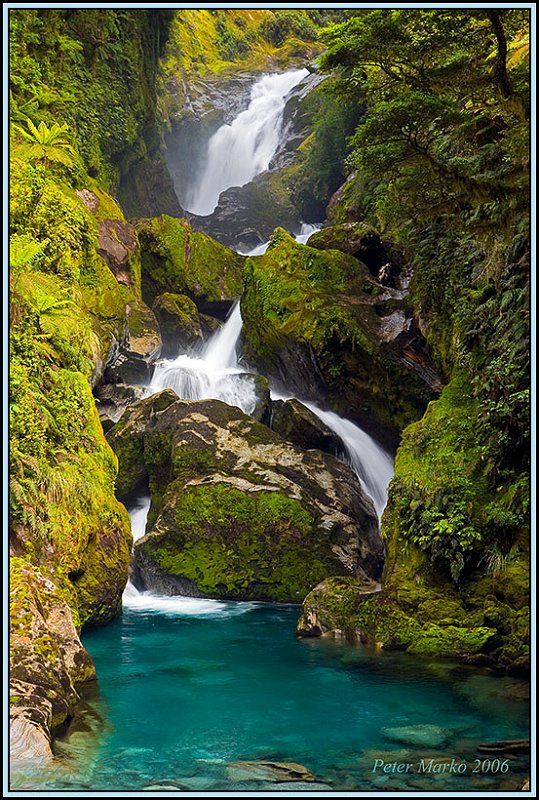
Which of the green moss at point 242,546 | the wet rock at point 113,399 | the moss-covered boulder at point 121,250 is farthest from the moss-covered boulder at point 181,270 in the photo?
the green moss at point 242,546

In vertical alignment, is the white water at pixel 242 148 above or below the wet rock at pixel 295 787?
above

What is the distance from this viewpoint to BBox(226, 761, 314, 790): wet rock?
17.4 ft

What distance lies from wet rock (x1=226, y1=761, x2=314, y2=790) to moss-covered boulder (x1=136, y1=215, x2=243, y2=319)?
17102 millimetres

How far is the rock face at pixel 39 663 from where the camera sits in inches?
215

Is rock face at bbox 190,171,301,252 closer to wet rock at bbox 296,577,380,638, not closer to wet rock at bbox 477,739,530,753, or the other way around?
wet rock at bbox 296,577,380,638

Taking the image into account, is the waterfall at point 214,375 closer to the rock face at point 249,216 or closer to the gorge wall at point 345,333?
the gorge wall at point 345,333

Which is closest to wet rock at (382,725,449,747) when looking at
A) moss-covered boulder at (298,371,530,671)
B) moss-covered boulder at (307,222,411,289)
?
moss-covered boulder at (298,371,530,671)

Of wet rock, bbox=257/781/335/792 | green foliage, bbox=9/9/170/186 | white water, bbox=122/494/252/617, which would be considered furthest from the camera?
green foliage, bbox=9/9/170/186

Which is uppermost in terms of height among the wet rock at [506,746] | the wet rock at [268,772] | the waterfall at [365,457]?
the waterfall at [365,457]

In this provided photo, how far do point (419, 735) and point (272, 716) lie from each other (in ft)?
4.96

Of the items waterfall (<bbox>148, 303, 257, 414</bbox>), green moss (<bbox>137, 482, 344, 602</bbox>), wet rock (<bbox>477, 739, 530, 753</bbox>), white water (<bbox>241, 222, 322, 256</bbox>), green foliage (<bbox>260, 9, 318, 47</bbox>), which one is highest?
green foliage (<bbox>260, 9, 318, 47</bbox>)

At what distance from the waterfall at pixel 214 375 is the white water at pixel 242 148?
1945 cm

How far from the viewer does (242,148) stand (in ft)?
129

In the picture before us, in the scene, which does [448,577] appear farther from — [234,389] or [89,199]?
[89,199]
